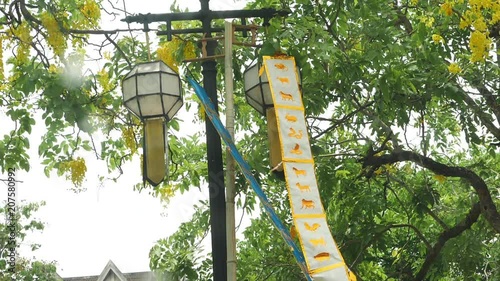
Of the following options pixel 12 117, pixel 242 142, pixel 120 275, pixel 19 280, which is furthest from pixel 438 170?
pixel 120 275

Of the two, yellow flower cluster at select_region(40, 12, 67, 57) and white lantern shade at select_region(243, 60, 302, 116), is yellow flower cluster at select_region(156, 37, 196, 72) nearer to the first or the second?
yellow flower cluster at select_region(40, 12, 67, 57)

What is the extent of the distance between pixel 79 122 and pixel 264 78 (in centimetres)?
245

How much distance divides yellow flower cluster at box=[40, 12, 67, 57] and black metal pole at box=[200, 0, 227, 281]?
6.87 feet

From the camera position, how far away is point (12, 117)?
8055 mm

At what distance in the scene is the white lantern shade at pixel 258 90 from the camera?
5.34 meters

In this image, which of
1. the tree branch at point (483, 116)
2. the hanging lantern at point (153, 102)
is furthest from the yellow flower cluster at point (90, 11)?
the tree branch at point (483, 116)

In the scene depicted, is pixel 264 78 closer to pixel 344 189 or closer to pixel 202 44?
pixel 202 44

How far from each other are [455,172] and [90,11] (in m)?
3.37

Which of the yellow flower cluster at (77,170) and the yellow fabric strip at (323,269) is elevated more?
the yellow flower cluster at (77,170)

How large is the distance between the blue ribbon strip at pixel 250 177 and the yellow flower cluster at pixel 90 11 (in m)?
2.47

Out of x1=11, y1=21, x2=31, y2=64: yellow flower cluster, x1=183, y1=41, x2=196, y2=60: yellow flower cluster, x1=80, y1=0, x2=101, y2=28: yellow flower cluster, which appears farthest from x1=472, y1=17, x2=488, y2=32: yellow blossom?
x1=11, y1=21, x2=31, y2=64: yellow flower cluster

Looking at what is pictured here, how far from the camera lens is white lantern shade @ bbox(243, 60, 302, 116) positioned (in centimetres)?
534

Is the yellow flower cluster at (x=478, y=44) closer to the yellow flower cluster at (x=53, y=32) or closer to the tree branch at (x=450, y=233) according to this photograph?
the tree branch at (x=450, y=233)

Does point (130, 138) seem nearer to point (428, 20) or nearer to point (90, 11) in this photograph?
point (90, 11)
